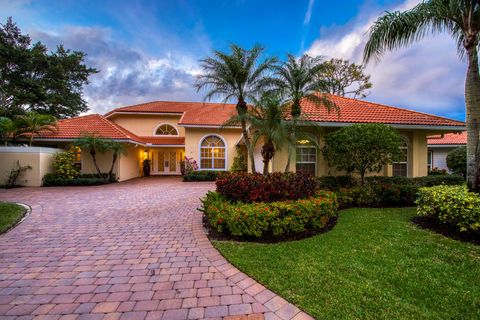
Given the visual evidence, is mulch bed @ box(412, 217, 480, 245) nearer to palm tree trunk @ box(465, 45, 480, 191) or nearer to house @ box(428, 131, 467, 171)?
palm tree trunk @ box(465, 45, 480, 191)

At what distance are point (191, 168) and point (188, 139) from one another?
2375 mm

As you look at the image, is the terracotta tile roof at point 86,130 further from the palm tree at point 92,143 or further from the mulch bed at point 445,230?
the mulch bed at point 445,230

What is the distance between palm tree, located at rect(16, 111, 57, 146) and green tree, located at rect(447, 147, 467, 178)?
1065 inches

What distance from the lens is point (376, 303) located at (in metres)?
2.51

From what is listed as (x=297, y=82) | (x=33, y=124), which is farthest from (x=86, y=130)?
(x=297, y=82)

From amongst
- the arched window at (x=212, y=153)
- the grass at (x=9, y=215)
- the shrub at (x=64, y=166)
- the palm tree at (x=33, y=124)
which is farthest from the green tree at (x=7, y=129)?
the arched window at (x=212, y=153)

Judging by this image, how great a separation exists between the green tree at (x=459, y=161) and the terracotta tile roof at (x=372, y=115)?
5.68 metres

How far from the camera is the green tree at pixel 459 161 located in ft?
44.5

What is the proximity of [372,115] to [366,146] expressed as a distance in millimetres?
4377

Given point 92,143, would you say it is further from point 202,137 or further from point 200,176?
point 202,137

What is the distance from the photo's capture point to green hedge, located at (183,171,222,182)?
15.4 meters

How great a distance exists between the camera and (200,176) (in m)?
15.4

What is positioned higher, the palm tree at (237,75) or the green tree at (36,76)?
the green tree at (36,76)

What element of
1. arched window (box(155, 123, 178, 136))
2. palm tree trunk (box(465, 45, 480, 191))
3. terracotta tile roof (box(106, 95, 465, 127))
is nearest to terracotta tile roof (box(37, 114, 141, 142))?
arched window (box(155, 123, 178, 136))
